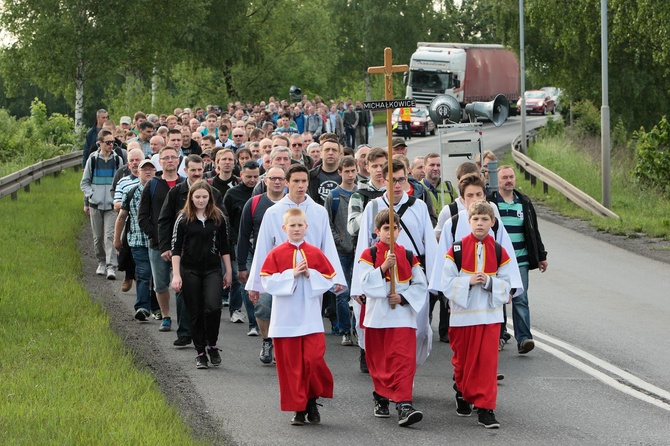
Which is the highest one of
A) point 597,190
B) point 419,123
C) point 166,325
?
point 166,325

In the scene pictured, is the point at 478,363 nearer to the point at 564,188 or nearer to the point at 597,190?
the point at 564,188

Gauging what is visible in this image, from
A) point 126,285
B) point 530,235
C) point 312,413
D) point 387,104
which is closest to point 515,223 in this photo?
point 530,235

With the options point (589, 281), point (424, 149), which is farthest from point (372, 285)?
point (424, 149)

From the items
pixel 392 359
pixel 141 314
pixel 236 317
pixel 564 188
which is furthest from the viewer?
pixel 564 188

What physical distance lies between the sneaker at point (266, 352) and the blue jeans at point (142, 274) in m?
2.55

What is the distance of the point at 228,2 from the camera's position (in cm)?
5462

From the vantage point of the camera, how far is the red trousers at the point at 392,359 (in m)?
8.88

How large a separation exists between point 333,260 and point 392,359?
1.04 metres

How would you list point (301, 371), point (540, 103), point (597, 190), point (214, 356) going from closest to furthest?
point (301, 371), point (214, 356), point (597, 190), point (540, 103)

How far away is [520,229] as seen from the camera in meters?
11.6

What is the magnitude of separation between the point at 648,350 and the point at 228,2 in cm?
4496

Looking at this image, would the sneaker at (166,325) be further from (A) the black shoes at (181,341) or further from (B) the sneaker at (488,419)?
(B) the sneaker at (488,419)

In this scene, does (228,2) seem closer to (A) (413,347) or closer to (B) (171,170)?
(B) (171,170)

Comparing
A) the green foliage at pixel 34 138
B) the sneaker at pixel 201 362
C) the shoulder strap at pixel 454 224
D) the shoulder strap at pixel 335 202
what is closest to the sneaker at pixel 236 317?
the shoulder strap at pixel 335 202
